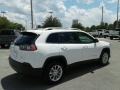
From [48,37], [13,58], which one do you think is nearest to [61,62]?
[48,37]

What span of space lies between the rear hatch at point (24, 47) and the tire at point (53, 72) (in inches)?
29.2

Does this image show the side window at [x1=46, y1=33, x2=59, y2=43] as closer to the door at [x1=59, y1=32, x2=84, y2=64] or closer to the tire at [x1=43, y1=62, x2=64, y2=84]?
the door at [x1=59, y1=32, x2=84, y2=64]

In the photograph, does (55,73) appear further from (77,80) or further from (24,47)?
(24,47)

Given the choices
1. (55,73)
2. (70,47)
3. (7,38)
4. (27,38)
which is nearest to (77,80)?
(55,73)

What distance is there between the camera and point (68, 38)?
806cm

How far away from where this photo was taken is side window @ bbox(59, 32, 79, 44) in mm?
7789

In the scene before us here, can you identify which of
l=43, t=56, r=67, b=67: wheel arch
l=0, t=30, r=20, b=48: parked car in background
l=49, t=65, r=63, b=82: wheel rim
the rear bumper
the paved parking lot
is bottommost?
the paved parking lot

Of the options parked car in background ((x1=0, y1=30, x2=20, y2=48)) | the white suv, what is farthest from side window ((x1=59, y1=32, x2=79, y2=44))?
parked car in background ((x1=0, y1=30, x2=20, y2=48))

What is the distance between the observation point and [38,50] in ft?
22.6

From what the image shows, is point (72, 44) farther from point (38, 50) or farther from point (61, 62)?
point (38, 50)

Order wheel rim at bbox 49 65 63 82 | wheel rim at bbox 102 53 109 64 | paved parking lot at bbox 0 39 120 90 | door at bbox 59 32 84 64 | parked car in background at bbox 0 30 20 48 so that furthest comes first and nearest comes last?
parked car in background at bbox 0 30 20 48 < wheel rim at bbox 102 53 109 64 < door at bbox 59 32 84 64 < wheel rim at bbox 49 65 63 82 < paved parking lot at bbox 0 39 120 90

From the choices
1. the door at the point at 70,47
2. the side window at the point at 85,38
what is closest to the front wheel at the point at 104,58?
the side window at the point at 85,38

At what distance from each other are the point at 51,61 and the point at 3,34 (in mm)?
14647

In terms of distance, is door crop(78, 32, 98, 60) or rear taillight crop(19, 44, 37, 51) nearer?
rear taillight crop(19, 44, 37, 51)
